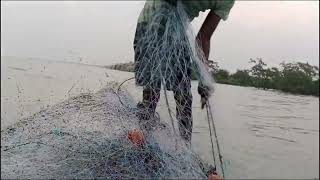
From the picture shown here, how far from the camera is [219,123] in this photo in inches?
233

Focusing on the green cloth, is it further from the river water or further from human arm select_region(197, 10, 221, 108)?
the river water

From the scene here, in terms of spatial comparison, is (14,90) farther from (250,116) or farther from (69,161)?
(250,116)

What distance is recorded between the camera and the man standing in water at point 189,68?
3.00m

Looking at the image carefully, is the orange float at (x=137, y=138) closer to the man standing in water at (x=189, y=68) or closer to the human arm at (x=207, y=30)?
the man standing in water at (x=189, y=68)

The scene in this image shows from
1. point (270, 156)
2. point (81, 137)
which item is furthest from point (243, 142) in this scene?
point (81, 137)

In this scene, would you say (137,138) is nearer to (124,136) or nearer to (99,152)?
(124,136)

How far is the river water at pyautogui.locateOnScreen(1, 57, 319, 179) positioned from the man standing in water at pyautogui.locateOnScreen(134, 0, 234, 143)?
0.30 ft

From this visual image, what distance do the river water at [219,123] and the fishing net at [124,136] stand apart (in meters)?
0.19

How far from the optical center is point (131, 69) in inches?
138

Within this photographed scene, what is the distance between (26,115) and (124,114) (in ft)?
5.80

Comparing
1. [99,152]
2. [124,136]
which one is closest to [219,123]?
[124,136]

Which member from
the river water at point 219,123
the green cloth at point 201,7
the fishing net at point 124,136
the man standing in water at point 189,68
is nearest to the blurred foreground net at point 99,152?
the fishing net at point 124,136

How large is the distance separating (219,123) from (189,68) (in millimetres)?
3028

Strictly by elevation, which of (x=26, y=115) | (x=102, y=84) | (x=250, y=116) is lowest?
(x=250, y=116)
